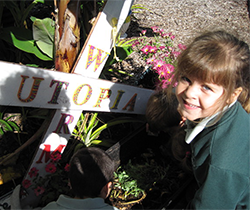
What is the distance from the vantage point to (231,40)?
0.94 m

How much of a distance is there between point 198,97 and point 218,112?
15 cm

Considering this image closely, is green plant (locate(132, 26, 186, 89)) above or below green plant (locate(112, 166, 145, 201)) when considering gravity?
above

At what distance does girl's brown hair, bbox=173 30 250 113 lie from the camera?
892 mm

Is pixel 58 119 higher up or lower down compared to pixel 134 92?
lower down

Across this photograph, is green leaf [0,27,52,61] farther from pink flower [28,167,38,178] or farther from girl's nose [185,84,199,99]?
girl's nose [185,84,199,99]

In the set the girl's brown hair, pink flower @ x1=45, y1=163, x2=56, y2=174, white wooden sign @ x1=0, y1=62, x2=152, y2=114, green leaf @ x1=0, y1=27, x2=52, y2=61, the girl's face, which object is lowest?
pink flower @ x1=45, y1=163, x2=56, y2=174

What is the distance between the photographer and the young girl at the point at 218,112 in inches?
35.6

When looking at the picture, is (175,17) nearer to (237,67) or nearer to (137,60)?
(137,60)

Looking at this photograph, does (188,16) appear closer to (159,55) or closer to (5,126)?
(159,55)

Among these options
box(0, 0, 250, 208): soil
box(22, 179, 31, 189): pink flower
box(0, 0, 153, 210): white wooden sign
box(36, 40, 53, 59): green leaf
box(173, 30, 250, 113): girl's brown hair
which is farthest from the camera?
box(0, 0, 250, 208): soil

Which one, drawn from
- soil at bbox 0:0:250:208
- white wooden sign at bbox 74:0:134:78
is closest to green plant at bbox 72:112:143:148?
white wooden sign at bbox 74:0:134:78

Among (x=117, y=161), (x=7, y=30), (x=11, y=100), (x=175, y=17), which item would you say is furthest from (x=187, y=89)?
(x=175, y=17)

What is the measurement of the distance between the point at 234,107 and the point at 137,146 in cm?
98

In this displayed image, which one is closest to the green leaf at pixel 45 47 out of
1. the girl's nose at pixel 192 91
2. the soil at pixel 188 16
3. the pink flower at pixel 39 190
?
the pink flower at pixel 39 190
